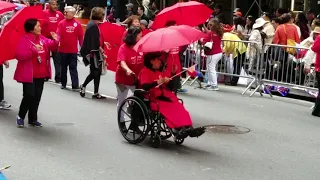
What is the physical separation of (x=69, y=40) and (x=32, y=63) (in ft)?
12.6

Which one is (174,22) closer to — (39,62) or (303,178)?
(39,62)

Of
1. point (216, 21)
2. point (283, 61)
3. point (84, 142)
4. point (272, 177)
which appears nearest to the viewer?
point (272, 177)

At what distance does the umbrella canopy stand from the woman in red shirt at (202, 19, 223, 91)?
9.15 ft

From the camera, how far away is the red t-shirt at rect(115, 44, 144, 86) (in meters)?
8.18

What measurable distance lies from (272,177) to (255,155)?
38.2 inches

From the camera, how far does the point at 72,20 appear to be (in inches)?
482

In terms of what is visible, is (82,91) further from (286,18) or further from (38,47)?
(286,18)

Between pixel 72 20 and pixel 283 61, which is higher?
pixel 72 20

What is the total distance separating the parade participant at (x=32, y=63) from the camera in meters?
8.27

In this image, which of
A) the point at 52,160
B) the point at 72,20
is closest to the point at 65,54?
the point at 72,20

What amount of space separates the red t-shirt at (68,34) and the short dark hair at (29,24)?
3875mm

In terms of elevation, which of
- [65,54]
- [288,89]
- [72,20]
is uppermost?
[72,20]

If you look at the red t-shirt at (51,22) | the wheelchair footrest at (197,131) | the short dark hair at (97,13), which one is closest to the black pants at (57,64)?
the red t-shirt at (51,22)

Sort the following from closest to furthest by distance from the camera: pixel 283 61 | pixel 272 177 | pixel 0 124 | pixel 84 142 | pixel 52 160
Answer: pixel 272 177 → pixel 52 160 → pixel 84 142 → pixel 0 124 → pixel 283 61
